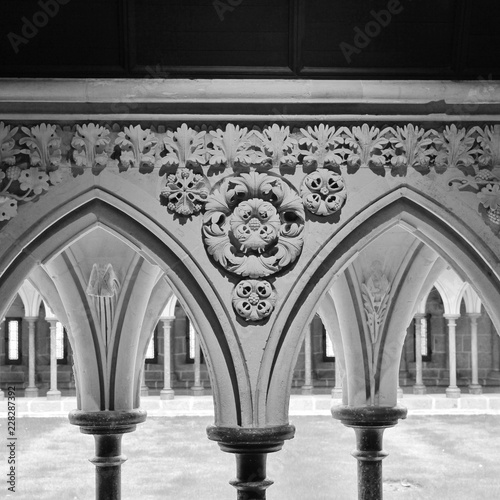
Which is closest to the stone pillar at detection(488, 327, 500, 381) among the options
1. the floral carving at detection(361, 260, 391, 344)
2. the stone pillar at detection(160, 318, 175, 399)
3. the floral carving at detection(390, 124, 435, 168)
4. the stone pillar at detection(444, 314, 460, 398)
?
the stone pillar at detection(444, 314, 460, 398)

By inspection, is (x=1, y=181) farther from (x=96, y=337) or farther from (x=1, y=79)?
(x=96, y=337)

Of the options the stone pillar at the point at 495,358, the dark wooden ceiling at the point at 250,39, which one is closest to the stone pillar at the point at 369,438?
the dark wooden ceiling at the point at 250,39

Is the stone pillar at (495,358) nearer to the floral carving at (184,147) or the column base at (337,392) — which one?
the column base at (337,392)

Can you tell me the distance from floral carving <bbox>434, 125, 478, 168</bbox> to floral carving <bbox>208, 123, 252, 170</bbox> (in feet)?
2.30

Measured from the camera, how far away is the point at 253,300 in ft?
12.0

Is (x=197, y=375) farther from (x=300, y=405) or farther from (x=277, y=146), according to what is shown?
(x=277, y=146)

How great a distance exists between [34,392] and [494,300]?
13859mm

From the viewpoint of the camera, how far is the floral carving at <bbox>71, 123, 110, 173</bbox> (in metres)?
3.62

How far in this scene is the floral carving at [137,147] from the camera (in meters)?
3.64

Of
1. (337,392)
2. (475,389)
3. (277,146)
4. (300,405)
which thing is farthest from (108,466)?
(475,389)

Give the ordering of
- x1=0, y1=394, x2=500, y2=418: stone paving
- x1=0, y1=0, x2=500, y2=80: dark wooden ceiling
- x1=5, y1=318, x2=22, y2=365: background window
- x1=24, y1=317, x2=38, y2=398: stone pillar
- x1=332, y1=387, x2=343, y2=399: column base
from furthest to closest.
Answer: x1=5, y1=318, x2=22, y2=365: background window < x1=24, y1=317, x2=38, y2=398: stone pillar < x1=0, y1=394, x2=500, y2=418: stone paving < x1=332, y1=387, x2=343, y2=399: column base < x1=0, y1=0, x2=500, y2=80: dark wooden ceiling

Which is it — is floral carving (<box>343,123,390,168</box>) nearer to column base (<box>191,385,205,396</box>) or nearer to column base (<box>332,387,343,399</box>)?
column base (<box>332,387,343,399</box>)

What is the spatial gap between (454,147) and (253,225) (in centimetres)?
80

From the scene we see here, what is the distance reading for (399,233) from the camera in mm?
5859
